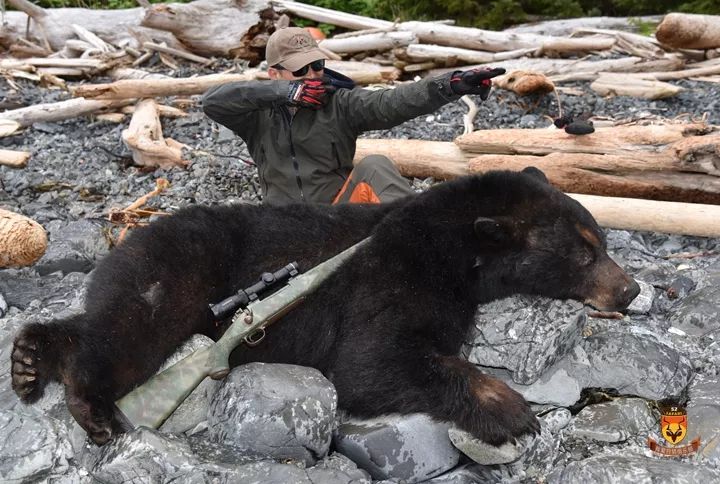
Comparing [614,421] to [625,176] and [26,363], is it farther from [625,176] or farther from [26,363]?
[625,176]

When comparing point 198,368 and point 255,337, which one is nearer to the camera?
point 198,368

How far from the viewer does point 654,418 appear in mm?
4875

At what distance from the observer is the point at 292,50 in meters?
7.34

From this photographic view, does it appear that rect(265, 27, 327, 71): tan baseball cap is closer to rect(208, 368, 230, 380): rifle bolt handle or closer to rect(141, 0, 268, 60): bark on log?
rect(208, 368, 230, 380): rifle bolt handle

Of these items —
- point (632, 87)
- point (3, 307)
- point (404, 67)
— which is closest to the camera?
point (3, 307)

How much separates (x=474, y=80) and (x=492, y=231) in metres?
1.66

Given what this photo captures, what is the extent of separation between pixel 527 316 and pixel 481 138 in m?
4.09

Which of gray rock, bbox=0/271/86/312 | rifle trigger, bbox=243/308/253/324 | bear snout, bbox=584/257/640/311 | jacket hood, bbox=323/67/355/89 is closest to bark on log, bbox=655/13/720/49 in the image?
jacket hood, bbox=323/67/355/89

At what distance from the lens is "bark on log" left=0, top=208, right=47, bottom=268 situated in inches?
268

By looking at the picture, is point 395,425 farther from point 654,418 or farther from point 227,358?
point 654,418

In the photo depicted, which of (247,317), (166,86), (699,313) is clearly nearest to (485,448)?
(247,317)

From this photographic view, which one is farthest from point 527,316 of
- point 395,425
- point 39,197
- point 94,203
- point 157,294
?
point 39,197

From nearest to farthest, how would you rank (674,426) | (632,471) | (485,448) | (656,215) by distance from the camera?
1. (632,471)
2. (485,448)
3. (674,426)
4. (656,215)

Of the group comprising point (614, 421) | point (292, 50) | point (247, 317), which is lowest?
point (614, 421)
